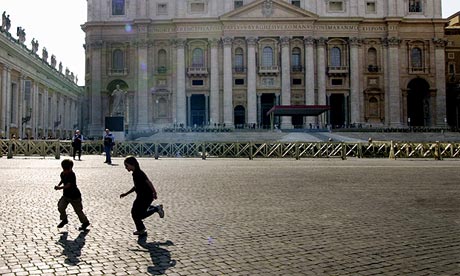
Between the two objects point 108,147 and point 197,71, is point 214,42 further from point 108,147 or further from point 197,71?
point 108,147

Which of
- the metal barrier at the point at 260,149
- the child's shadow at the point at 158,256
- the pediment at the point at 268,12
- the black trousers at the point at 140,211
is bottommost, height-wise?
the child's shadow at the point at 158,256

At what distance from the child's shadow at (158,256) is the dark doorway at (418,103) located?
58500 mm

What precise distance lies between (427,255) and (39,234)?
5043 millimetres

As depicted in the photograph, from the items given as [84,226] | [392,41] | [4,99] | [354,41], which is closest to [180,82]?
[4,99]

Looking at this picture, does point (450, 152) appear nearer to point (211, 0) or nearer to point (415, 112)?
point (415, 112)

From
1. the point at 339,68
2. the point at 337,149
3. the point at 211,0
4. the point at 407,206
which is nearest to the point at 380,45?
the point at 339,68

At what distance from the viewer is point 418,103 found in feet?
204

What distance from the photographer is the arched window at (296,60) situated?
57938mm

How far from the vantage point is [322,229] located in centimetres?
705

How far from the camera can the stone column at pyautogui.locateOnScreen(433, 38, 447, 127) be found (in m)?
57.9

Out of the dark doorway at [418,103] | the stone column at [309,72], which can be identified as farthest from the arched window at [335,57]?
the dark doorway at [418,103]

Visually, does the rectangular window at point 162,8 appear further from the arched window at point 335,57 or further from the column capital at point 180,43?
the arched window at point 335,57

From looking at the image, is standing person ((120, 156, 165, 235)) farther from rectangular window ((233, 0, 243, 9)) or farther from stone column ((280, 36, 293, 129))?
rectangular window ((233, 0, 243, 9))

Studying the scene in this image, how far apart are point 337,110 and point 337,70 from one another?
5.32m
